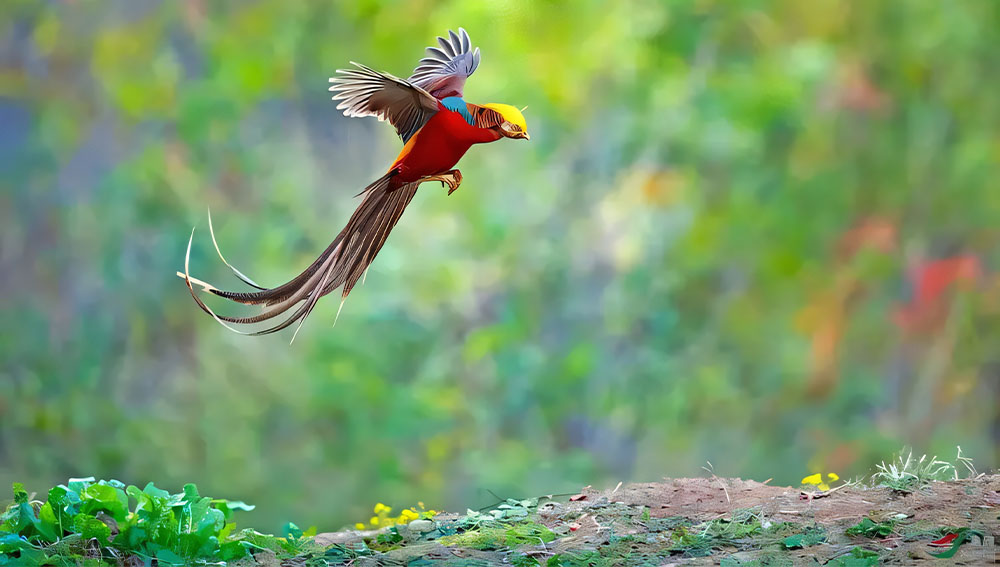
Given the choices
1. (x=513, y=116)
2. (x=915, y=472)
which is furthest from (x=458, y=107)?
(x=915, y=472)

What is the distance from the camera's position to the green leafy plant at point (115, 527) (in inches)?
88.9

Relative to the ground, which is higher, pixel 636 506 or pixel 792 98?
pixel 792 98

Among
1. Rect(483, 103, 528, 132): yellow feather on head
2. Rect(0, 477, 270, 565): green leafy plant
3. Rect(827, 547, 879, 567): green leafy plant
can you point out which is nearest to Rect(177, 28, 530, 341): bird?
Rect(483, 103, 528, 132): yellow feather on head

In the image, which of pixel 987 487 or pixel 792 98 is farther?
pixel 792 98

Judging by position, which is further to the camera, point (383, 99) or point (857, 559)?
point (857, 559)

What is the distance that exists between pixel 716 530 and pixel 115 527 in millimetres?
1552

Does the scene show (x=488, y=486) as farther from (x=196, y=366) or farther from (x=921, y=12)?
(x=921, y=12)

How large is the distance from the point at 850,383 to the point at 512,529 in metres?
3.08

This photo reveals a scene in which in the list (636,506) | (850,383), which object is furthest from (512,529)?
(850,383)

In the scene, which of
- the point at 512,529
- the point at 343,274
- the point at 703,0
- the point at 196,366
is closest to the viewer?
the point at 343,274

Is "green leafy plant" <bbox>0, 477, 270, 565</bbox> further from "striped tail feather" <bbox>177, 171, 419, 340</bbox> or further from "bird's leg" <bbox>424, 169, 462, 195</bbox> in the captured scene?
"bird's leg" <bbox>424, 169, 462, 195</bbox>

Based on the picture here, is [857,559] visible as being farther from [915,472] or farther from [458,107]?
[458,107]

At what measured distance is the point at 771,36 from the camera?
5.02m

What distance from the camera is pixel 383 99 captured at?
5.81 feet
